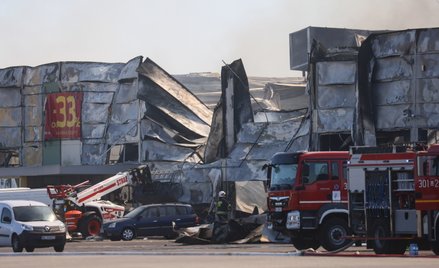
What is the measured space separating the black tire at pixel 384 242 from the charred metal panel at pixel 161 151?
36096mm

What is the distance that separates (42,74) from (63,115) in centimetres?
301

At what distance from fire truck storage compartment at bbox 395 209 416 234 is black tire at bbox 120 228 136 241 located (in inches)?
759

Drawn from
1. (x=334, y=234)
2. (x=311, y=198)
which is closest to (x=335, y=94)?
(x=311, y=198)

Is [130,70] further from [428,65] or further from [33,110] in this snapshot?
[428,65]

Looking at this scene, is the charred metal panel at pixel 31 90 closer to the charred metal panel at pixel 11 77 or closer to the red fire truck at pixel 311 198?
the charred metal panel at pixel 11 77

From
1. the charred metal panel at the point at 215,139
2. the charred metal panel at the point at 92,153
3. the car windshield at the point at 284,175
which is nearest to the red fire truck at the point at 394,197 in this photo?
the car windshield at the point at 284,175

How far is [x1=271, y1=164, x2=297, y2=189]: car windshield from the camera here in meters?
30.8

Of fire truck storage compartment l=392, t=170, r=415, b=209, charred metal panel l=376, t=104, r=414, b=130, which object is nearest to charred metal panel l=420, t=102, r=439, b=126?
charred metal panel l=376, t=104, r=414, b=130

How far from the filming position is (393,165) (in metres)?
27.1

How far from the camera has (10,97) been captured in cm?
6944

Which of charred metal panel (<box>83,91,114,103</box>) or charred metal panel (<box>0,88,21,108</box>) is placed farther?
charred metal panel (<box>0,88,21,108</box>)

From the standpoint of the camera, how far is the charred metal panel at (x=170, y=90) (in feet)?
211

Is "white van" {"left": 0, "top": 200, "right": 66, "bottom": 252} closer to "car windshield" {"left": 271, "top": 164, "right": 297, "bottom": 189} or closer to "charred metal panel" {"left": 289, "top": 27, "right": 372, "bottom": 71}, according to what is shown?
"car windshield" {"left": 271, "top": 164, "right": 297, "bottom": 189}

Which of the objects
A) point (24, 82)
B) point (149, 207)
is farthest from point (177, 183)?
point (24, 82)
